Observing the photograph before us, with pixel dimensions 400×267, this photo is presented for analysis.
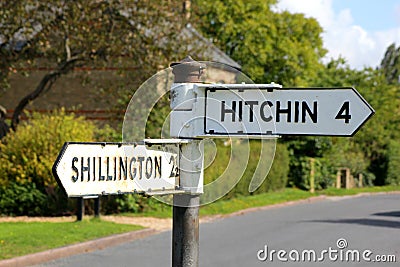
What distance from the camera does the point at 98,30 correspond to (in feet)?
68.7

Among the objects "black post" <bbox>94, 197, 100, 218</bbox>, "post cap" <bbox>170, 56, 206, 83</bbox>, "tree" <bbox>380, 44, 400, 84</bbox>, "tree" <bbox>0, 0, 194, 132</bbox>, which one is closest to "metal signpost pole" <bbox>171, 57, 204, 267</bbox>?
"post cap" <bbox>170, 56, 206, 83</bbox>

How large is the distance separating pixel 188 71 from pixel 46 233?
36.8 feet

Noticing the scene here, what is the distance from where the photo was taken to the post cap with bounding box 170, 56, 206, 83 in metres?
3.03

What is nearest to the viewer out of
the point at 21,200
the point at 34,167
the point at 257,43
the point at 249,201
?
the point at 21,200

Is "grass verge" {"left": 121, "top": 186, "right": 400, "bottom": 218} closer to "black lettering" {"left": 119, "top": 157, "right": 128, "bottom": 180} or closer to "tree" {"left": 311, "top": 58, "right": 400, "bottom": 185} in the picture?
"tree" {"left": 311, "top": 58, "right": 400, "bottom": 185}

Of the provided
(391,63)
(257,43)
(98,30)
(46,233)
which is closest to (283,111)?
(46,233)

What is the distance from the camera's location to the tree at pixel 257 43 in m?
38.6

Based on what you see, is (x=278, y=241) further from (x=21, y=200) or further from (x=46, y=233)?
(x=21, y=200)

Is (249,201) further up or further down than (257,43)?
further down

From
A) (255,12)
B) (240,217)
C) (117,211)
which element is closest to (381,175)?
(255,12)

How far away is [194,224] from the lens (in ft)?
9.57

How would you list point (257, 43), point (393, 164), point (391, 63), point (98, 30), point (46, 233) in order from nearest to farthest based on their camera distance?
point (46, 233), point (98, 30), point (257, 43), point (393, 164), point (391, 63)

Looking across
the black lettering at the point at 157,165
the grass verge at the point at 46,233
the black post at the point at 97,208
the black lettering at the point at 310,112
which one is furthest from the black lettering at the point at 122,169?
the black post at the point at 97,208

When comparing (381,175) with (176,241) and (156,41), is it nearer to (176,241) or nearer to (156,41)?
(156,41)
